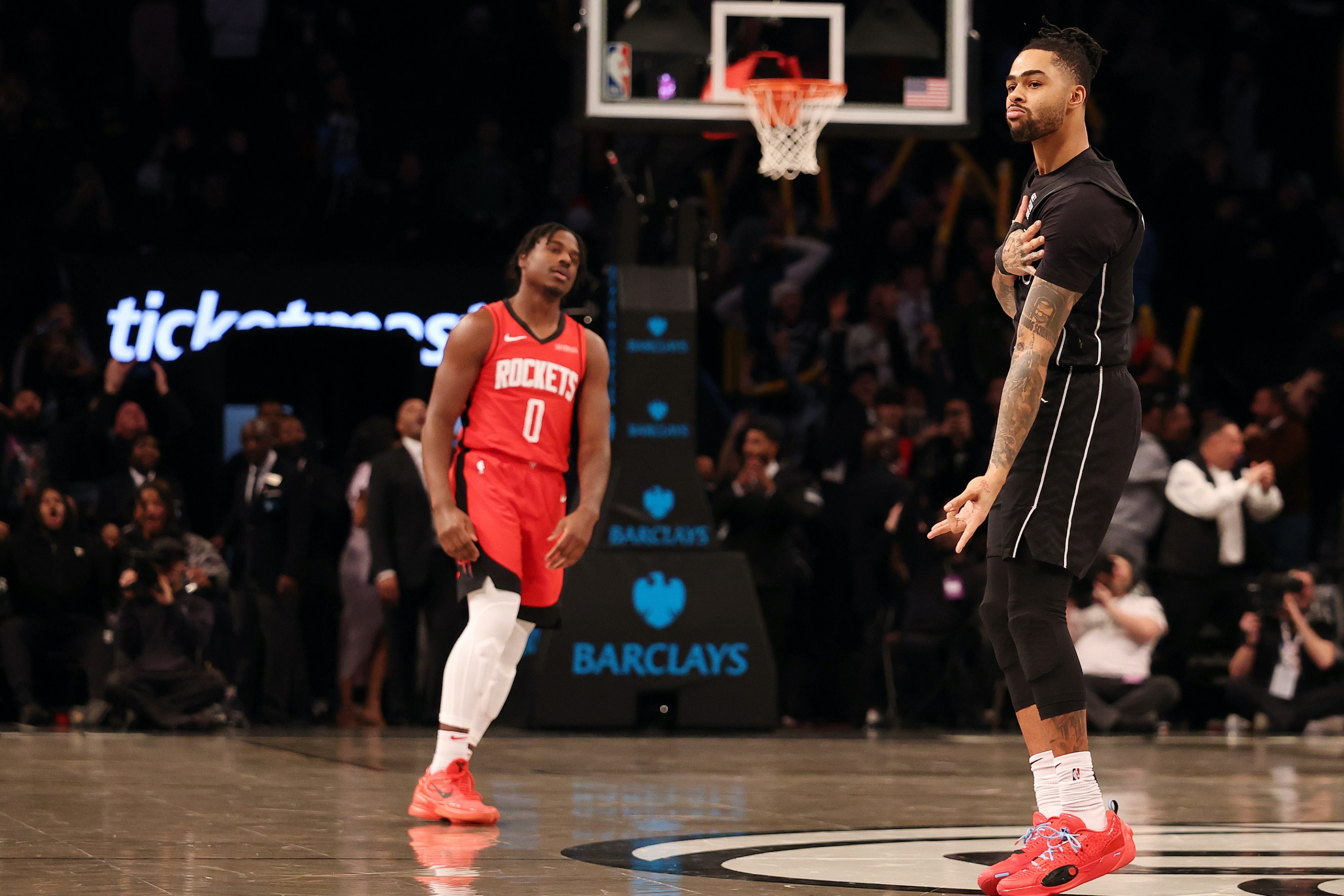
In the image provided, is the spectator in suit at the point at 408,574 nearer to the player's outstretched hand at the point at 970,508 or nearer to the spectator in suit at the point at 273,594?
the spectator in suit at the point at 273,594

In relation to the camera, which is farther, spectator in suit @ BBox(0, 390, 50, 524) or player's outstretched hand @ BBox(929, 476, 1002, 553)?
spectator in suit @ BBox(0, 390, 50, 524)

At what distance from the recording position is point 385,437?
13125mm

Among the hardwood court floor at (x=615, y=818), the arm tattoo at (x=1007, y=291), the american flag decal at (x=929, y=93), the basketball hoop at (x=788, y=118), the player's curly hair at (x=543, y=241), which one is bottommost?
the hardwood court floor at (x=615, y=818)

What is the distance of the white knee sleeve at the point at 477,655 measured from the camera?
670cm

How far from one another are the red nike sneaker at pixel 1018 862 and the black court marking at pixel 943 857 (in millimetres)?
93

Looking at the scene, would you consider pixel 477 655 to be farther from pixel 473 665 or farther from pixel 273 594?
pixel 273 594

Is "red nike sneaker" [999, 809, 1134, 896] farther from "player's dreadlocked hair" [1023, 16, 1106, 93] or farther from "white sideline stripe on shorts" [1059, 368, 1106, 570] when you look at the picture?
"player's dreadlocked hair" [1023, 16, 1106, 93]

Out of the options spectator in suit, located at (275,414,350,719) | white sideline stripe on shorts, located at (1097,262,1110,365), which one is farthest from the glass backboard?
white sideline stripe on shorts, located at (1097,262,1110,365)

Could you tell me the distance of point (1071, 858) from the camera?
4832 millimetres

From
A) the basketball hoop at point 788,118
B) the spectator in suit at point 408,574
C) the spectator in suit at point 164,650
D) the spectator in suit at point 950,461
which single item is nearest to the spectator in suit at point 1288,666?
the spectator in suit at point 950,461

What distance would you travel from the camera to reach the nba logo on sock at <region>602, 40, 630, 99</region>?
11.0 meters

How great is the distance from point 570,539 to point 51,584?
20.6ft

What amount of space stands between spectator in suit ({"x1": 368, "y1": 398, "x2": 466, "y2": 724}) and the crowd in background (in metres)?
0.03

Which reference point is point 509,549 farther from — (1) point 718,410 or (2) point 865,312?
(2) point 865,312
